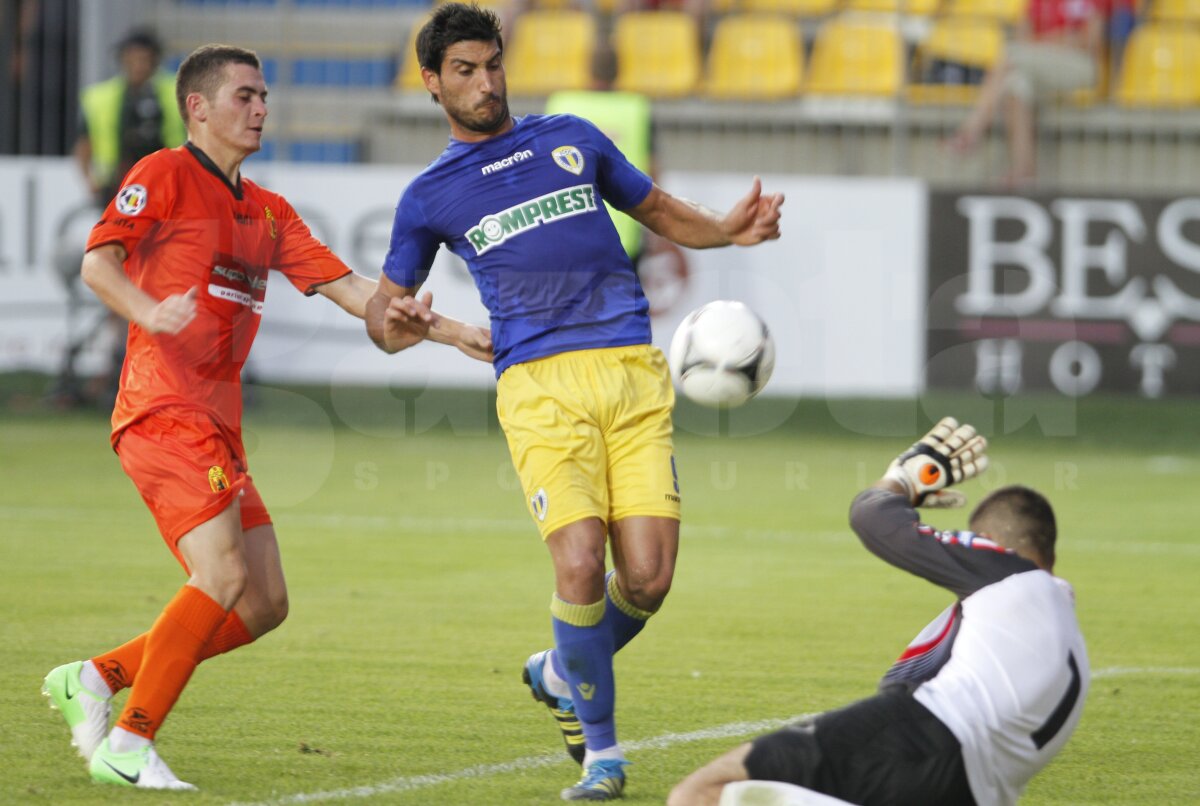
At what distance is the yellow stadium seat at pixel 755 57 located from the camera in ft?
59.4

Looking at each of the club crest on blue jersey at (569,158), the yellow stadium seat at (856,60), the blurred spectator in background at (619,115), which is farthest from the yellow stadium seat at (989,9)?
the club crest on blue jersey at (569,158)

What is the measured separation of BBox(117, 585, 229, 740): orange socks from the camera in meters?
5.15

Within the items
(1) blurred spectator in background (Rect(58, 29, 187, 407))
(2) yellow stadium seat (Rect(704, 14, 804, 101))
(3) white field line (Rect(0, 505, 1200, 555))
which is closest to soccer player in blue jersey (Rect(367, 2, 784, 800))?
(3) white field line (Rect(0, 505, 1200, 555))

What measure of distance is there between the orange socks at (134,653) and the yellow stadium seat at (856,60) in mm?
12698

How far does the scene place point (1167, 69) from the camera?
17453 mm

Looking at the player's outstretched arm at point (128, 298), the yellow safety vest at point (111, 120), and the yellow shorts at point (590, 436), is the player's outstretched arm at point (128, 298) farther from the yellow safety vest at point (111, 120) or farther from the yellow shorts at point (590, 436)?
the yellow safety vest at point (111, 120)

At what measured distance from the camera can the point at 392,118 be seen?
58.8ft

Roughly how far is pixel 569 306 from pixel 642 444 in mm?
499

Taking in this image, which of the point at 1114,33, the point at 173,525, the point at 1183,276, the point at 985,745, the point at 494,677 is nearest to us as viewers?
the point at 985,745

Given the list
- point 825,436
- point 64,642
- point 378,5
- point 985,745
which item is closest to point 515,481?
point 825,436

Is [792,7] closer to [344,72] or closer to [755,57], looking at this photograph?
[755,57]

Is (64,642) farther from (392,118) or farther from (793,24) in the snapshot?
(793,24)

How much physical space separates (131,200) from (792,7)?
14080 mm

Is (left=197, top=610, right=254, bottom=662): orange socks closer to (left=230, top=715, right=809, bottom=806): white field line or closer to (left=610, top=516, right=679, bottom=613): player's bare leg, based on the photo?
(left=230, top=715, right=809, bottom=806): white field line
